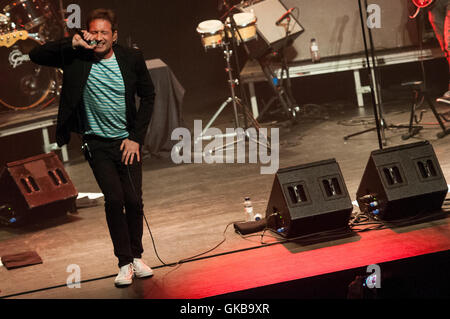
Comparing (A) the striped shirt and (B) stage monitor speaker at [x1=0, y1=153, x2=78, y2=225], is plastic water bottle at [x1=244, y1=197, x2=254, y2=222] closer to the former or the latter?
(A) the striped shirt

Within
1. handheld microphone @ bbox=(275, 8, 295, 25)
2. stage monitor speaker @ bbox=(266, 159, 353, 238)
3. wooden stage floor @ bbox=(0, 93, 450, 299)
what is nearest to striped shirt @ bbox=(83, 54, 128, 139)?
wooden stage floor @ bbox=(0, 93, 450, 299)

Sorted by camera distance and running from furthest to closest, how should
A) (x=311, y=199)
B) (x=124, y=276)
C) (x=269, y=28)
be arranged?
(x=269, y=28) → (x=311, y=199) → (x=124, y=276)

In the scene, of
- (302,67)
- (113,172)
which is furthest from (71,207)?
(302,67)

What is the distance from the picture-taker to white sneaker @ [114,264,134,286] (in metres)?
3.90

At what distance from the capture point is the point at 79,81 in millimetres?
3648

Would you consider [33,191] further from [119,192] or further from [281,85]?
[281,85]

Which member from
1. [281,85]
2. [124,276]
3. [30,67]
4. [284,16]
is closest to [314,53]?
[281,85]

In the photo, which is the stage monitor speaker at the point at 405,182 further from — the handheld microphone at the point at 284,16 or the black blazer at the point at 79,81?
the handheld microphone at the point at 284,16

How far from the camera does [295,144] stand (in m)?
7.73

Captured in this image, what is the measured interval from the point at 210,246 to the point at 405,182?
140cm

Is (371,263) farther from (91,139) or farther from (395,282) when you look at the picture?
(91,139)
